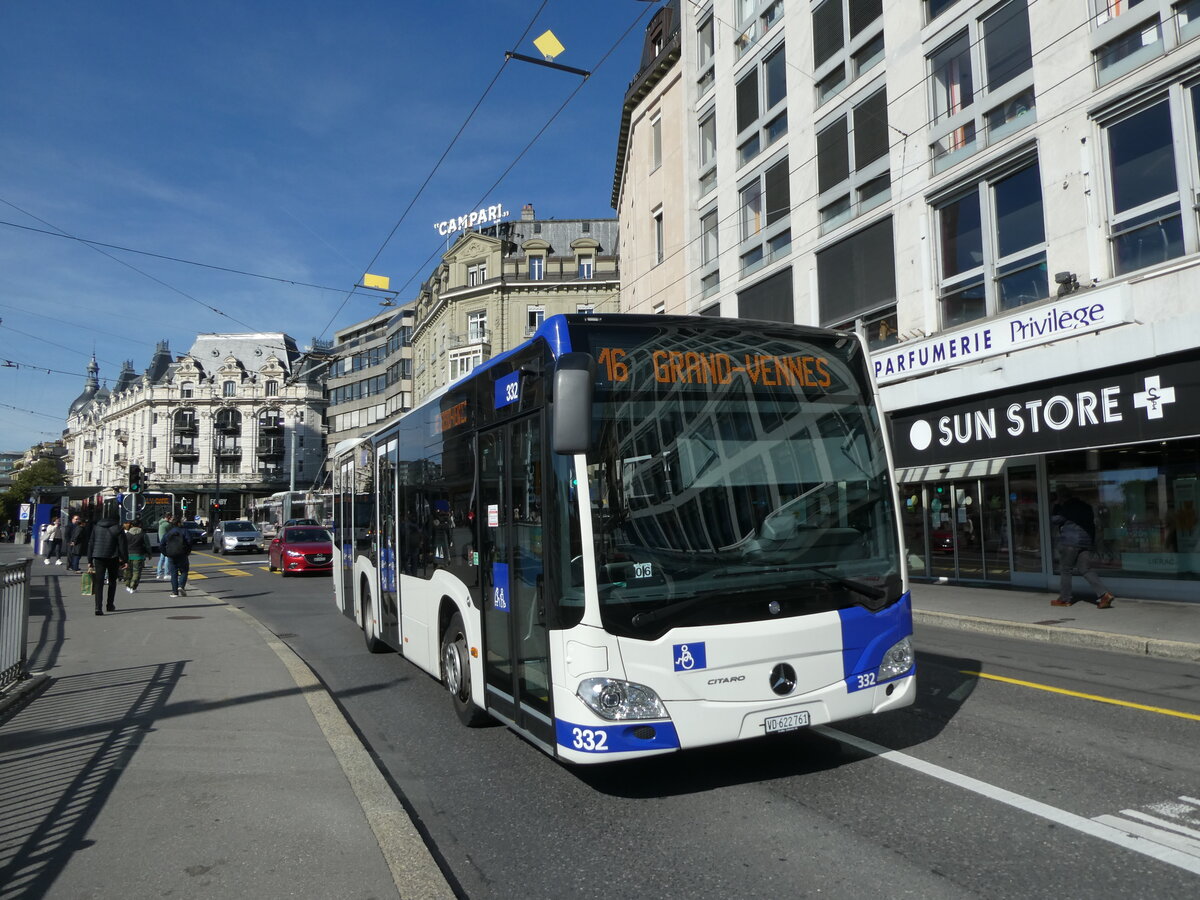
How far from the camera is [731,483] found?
16.2 feet

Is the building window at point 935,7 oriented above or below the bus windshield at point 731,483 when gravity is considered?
above

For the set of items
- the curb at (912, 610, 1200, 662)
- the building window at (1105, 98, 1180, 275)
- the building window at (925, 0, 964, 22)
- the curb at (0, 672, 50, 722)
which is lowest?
the curb at (912, 610, 1200, 662)

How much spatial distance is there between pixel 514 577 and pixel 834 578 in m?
1.92

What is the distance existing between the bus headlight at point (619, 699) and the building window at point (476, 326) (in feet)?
178

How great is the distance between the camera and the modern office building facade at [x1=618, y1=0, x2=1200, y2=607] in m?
12.9

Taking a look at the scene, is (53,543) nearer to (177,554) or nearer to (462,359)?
(177,554)

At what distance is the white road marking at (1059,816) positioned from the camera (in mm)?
3877

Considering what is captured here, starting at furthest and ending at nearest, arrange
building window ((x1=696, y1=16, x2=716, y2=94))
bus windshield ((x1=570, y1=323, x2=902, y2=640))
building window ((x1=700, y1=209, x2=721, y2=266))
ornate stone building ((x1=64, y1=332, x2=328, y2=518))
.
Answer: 1. ornate stone building ((x1=64, y1=332, x2=328, y2=518))
2. building window ((x1=696, y1=16, x2=716, y2=94))
3. building window ((x1=700, y1=209, x2=721, y2=266))
4. bus windshield ((x1=570, y1=323, x2=902, y2=640))

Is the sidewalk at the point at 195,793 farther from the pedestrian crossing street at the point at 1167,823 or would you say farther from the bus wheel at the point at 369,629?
the pedestrian crossing street at the point at 1167,823

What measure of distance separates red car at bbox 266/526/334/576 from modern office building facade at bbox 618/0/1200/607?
14.0m

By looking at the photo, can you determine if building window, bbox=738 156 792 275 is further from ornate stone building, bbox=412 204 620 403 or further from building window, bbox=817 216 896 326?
ornate stone building, bbox=412 204 620 403

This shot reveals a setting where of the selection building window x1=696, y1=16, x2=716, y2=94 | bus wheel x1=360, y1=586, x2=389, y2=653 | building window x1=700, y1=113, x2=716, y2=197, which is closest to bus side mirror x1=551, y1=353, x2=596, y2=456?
bus wheel x1=360, y1=586, x2=389, y2=653

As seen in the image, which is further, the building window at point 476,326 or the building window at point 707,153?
the building window at point 476,326

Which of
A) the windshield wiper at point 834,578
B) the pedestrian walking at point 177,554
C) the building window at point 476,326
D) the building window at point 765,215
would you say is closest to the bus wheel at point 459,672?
the windshield wiper at point 834,578
